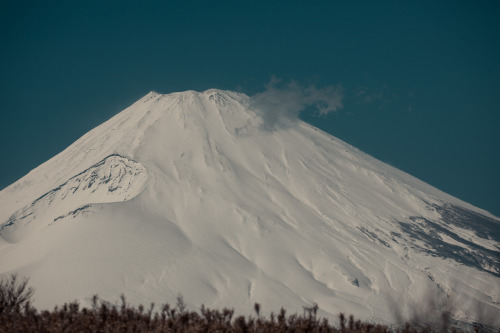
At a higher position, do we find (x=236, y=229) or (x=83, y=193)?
(x=83, y=193)

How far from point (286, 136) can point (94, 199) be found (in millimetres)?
72258

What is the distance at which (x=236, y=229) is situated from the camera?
143875 millimetres

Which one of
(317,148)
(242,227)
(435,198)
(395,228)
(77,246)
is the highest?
(317,148)

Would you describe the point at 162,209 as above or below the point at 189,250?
above

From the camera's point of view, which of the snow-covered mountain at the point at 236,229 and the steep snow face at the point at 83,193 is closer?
the snow-covered mountain at the point at 236,229

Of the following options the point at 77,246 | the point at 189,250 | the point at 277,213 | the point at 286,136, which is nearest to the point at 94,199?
the point at 77,246

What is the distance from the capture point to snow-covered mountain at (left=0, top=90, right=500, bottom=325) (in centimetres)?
Answer: 11756

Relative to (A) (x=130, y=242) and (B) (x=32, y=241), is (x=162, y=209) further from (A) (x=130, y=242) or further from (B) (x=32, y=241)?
(B) (x=32, y=241)

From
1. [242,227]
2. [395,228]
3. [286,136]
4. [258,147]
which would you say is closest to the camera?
[242,227]

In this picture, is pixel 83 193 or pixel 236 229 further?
pixel 83 193

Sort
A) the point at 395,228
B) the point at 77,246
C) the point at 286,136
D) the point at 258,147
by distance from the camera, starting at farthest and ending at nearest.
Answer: the point at 286,136
the point at 258,147
the point at 395,228
the point at 77,246

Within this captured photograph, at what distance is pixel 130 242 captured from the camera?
129125mm

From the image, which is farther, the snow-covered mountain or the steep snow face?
the steep snow face

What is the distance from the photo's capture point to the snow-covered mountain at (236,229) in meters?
118
